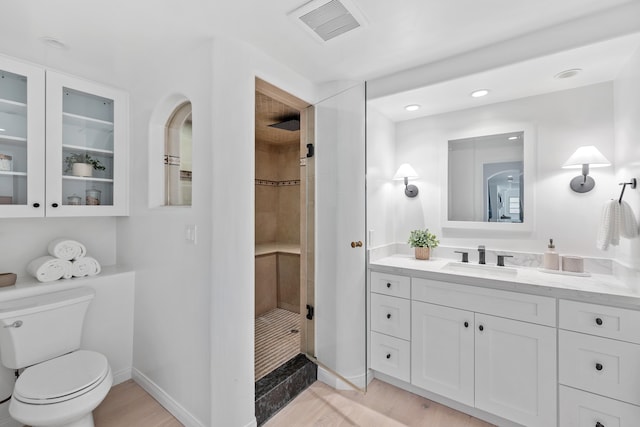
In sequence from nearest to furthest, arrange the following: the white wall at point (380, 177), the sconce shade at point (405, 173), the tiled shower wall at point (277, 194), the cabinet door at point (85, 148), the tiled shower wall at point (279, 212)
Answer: the cabinet door at point (85, 148) → the white wall at point (380, 177) → the sconce shade at point (405, 173) → the tiled shower wall at point (279, 212) → the tiled shower wall at point (277, 194)

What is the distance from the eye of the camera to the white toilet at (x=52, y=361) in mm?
1444

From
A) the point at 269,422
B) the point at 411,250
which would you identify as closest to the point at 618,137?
the point at 411,250

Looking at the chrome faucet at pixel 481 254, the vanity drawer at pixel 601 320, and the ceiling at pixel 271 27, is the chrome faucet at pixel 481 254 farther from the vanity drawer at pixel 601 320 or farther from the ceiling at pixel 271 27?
the ceiling at pixel 271 27

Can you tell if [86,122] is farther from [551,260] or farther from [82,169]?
[551,260]

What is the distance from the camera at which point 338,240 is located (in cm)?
223

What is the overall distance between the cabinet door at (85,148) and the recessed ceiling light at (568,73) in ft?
10.2

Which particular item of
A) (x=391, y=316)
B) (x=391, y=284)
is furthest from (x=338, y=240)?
(x=391, y=316)

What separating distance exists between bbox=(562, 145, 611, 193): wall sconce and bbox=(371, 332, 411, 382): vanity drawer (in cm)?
162

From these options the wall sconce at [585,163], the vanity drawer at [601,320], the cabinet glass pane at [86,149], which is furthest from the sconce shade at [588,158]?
the cabinet glass pane at [86,149]

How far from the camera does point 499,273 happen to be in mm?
2125

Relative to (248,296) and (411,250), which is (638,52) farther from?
(248,296)

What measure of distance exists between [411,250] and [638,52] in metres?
1.84

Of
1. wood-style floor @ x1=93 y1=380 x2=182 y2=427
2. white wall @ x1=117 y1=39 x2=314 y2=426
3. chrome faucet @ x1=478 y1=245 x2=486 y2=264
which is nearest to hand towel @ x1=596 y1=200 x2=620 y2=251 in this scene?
chrome faucet @ x1=478 y1=245 x2=486 y2=264

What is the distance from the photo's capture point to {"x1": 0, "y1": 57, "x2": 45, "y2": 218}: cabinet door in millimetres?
1852
